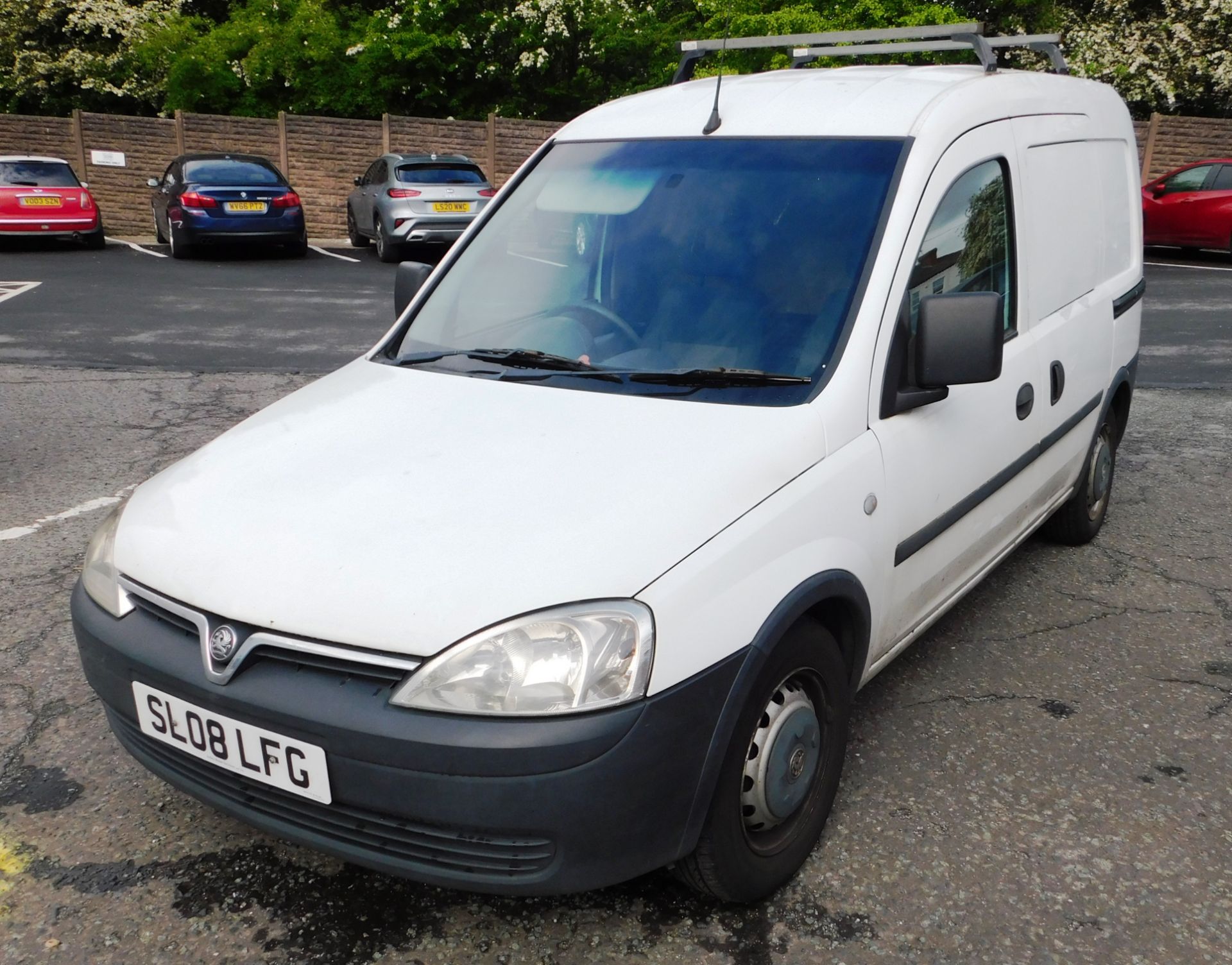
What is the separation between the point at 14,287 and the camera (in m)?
12.9

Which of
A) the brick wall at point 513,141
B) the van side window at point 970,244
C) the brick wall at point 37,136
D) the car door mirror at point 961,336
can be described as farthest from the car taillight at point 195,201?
the car door mirror at point 961,336

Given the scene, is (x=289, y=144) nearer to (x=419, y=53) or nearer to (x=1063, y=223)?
(x=419, y=53)

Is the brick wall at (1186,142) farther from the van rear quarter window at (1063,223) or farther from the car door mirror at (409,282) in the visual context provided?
the car door mirror at (409,282)

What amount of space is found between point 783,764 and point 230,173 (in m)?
16.7

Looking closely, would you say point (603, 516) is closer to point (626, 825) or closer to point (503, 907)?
point (626, 825)

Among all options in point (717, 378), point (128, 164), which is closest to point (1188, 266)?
point (717, 378)

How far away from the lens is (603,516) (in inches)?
87.3

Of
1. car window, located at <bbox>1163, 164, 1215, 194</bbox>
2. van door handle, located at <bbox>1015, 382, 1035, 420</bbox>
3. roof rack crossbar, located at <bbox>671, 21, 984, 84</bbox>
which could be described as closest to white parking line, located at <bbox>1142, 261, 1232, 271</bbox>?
car window, located at <bbox>1163, 164, 1215, 194</bbox>

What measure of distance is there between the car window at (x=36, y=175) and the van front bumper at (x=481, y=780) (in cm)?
1760

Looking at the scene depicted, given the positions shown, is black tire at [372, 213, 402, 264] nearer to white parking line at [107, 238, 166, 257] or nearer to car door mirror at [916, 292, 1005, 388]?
white parking line at [107, 238, 166, 257]

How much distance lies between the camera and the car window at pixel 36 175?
17.1 meters

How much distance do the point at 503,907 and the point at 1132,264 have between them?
3.89 metres

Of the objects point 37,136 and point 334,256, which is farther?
point 37,136

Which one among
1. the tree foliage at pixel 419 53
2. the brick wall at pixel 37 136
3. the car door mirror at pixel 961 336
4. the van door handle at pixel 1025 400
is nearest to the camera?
the car door mirror at pixel 961 336
